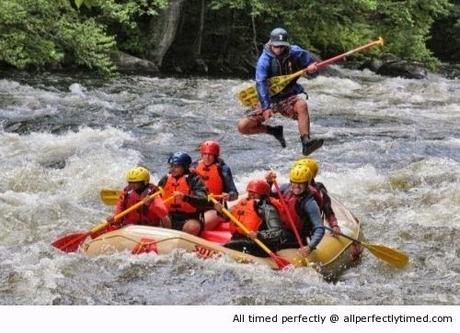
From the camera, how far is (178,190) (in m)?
5.73

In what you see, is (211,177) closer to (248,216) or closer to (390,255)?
(248,216)

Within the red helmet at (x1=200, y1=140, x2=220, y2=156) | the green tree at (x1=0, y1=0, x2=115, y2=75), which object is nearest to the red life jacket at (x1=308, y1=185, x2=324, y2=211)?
the red helmet at (x1=200, y1=140, x2=220, y2=156)

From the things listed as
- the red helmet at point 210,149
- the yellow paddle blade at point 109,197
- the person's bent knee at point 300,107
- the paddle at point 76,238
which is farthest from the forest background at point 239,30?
the paddle at point 76,238

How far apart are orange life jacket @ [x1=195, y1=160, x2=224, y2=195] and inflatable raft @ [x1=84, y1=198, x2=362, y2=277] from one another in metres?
0.51

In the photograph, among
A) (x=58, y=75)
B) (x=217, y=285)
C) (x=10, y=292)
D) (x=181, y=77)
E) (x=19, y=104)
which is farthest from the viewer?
(x=181, y=77)

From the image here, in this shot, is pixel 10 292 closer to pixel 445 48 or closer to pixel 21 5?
pixel 21 5

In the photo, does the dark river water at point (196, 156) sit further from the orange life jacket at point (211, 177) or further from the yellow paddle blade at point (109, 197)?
the orange life jacket at point (211, 177)

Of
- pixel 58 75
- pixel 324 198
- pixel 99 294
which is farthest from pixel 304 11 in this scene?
pixel 99 294

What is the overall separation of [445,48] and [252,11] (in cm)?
754

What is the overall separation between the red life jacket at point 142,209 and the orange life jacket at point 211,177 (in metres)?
0.53

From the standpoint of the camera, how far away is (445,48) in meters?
20.8

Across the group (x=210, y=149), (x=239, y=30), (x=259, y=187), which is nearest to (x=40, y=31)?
(x=210, y=149)

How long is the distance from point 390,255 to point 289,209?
2.62 feet
